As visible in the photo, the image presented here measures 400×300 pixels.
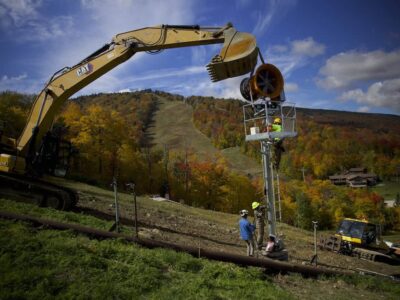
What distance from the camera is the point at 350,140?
155625 millimetres

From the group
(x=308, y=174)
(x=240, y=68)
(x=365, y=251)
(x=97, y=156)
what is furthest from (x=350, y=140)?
(x=240, y=68)

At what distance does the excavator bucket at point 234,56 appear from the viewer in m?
12.3

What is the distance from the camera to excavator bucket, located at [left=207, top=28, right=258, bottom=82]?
12289 millimetres

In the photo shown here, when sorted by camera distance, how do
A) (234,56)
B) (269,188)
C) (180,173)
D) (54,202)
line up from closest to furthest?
1. (234,56)
2. (269,188)
3. (54,202)
4. (180,173)

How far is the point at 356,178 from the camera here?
5207 inches

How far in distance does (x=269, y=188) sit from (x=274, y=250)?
2.14 m

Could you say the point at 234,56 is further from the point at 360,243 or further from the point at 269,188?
the point at 360,243

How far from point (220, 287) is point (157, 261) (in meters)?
1.64

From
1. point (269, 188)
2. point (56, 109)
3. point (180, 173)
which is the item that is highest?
point (56, 109)

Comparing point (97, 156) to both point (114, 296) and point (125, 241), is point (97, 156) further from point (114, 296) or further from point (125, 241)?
point (114, 296)

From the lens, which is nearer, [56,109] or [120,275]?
[120,275]

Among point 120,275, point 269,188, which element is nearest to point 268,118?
point 269,188

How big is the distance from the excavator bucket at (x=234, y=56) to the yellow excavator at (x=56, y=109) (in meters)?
0.66

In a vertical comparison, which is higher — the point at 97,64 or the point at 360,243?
the point at 97,64
